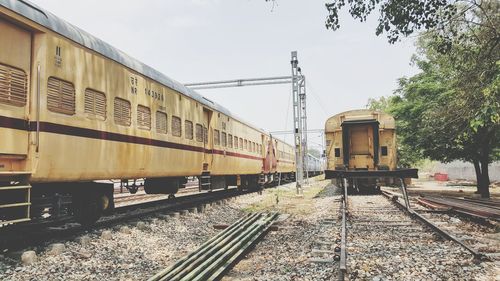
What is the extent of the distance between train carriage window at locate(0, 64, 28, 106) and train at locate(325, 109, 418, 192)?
11.8m

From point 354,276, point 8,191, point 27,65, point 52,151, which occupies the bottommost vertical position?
point 354,276

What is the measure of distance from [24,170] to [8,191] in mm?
359

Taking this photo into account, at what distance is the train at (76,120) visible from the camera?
18.2 feet

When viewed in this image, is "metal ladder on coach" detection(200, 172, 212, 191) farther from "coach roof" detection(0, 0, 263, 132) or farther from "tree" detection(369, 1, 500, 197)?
"tree" detection(369, 1, 500, 197)

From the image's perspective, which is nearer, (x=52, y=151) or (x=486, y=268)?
(x=486, y=268)

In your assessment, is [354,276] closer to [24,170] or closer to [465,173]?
[24,170]

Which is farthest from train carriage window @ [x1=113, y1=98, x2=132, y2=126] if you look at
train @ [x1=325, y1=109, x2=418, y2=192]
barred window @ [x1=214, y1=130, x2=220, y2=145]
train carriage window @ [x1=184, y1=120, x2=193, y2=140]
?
train @ [x1=325, y1=109, x2=418, y2=192]

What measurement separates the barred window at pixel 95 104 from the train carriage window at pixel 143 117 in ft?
4.35

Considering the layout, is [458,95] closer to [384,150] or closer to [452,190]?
[384,150]

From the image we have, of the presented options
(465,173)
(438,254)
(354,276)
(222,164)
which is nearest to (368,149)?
(222,164)

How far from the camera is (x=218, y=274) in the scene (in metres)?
4.90

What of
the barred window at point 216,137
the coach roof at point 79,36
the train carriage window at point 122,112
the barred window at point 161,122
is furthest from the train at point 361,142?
the train carriage window at point 122,112

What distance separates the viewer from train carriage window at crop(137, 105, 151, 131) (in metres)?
8.77

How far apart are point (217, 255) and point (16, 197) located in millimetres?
3064
